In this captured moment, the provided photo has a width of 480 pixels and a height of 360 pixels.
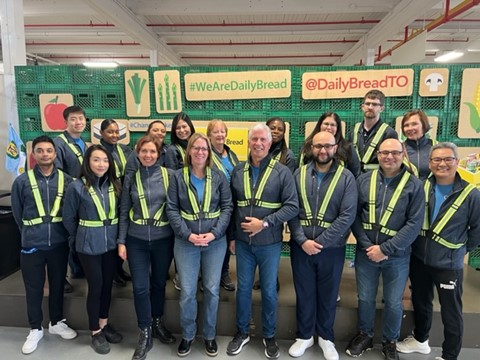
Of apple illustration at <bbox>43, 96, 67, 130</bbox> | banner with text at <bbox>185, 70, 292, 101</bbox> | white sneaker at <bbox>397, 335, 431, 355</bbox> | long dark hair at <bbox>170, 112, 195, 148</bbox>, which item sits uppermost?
banner with text at <bbox>185, 70, 292, 101</bbox>

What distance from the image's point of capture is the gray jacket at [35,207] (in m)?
2.36

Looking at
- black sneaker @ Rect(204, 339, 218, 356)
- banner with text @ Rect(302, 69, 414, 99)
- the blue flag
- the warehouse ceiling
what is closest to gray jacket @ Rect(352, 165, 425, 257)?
black sneaker @ Rect(204, 339, 218, 356)

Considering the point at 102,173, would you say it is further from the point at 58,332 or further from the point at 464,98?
the point at 464,98

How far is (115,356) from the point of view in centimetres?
242

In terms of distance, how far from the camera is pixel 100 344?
244 cm

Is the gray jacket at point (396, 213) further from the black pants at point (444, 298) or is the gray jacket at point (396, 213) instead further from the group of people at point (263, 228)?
the black pants at point (444, 298)

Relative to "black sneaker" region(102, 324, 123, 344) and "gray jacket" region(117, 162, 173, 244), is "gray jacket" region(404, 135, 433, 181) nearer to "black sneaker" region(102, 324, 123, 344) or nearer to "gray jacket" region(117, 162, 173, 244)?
"gray jacket" region(117, 162, 173, 244)

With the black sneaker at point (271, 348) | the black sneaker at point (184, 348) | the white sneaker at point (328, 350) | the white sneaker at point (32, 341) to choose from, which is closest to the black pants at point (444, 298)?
the white sneaker at point (328, 350)

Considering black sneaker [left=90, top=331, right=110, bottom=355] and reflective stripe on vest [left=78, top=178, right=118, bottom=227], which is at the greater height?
reflective stripe on vest [left=78, top=178, right=118, bottom=227]

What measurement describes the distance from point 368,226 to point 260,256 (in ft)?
2.46

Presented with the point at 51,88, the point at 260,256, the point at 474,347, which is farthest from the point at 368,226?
the point at 51,88

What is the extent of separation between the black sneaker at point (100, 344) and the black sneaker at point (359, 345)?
177 centimetres

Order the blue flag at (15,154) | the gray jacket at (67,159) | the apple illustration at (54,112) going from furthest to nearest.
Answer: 1. the apple illustration at (54,112)
2. the blue flag at (15,154)
3. the gray jacket at (67,159)

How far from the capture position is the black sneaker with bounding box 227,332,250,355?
7.95 feet
